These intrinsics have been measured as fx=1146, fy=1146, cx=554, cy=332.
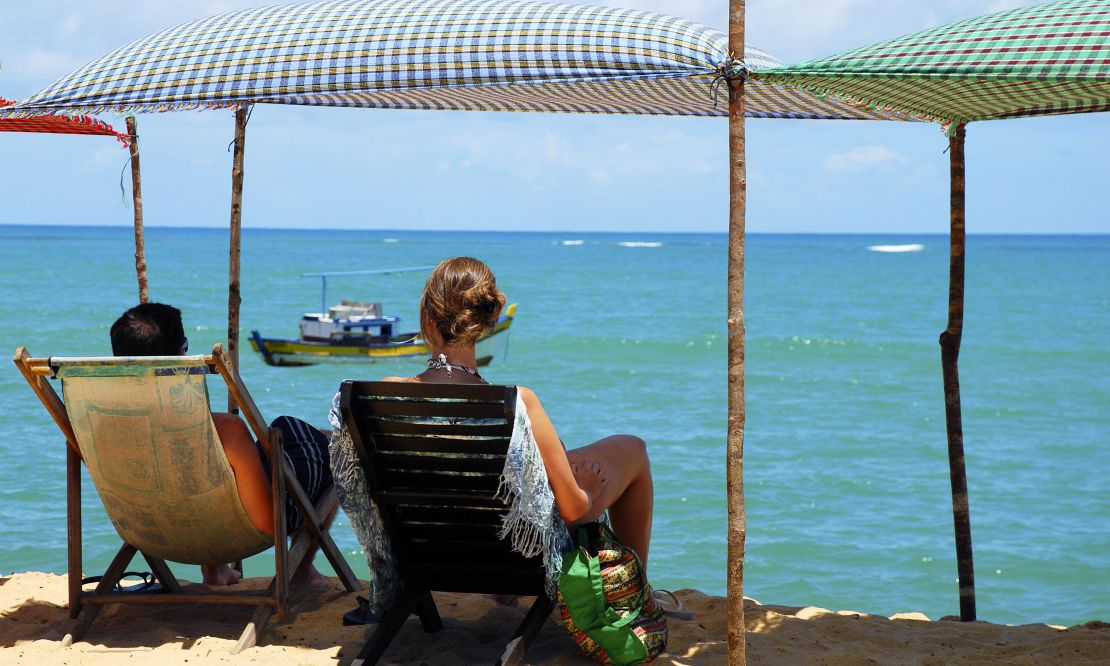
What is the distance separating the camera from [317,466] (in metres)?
3.37

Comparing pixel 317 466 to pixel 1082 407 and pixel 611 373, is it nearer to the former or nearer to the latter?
pixel 1082 407

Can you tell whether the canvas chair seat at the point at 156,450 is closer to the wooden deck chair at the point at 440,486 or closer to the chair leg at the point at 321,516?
the chair leg at the point at 321,516

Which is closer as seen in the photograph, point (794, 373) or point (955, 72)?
point (955, 72)

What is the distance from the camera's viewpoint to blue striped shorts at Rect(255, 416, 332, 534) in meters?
3.29

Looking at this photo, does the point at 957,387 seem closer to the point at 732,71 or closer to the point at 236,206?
the point at 732,71

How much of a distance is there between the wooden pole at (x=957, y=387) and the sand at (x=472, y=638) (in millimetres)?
256

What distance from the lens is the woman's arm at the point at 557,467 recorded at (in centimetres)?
269

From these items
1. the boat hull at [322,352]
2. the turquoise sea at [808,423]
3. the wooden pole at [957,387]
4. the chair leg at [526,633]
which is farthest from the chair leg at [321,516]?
the boat hull at [322,352]

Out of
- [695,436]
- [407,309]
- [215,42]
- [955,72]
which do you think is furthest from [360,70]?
[407,309]

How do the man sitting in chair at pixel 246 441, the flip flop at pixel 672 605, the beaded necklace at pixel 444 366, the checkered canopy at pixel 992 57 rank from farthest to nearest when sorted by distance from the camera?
the flip flop at pixel 672 605
the man sitting in chair at pixel 246 441
the beaded necklace at pixel 444 366
the checkered canopy at pixel 992 57

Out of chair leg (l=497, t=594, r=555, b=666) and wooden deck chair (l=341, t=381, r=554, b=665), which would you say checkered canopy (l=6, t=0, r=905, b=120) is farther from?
chair leg (l=497, t=594, r=555, b=666)

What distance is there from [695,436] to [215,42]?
341 inches

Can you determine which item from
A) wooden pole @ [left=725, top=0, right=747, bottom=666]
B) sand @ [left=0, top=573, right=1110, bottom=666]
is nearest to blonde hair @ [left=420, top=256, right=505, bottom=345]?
wooden pole @ [left=725, top=0, right=747, bottom=666]

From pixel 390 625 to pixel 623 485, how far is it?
70cm
